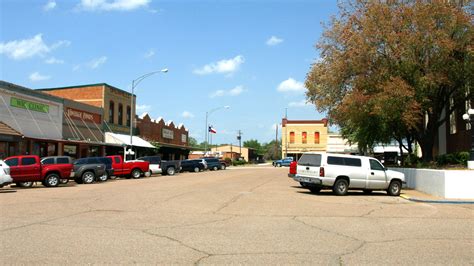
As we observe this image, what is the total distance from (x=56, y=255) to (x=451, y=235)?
26.3ft

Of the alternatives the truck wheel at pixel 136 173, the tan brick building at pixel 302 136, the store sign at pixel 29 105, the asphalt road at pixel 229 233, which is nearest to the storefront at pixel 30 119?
the store sign at pixel 29 105

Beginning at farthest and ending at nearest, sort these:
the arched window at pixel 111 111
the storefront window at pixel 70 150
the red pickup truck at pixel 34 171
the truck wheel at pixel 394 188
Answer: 1. the arched window at pixel 111 111
2. the storefront window at pixel 70 150
3. the red pickup truck at pixel 34 171
4. the truck wheel at pixel 394 188

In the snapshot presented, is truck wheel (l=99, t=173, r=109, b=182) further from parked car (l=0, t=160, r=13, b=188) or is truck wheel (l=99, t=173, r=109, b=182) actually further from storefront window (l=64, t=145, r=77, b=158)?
storefront window (l=64, t=145, r=77, b=158)

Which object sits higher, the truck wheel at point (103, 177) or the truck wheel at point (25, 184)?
the truck wheel at point (103, 177)

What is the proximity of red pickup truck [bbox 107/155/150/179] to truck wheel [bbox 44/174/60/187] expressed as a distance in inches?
361

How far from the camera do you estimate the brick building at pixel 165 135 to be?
201ft

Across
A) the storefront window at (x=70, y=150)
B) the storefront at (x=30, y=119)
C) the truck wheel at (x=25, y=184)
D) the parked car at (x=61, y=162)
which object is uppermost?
the storefront at (x=30, y=119)

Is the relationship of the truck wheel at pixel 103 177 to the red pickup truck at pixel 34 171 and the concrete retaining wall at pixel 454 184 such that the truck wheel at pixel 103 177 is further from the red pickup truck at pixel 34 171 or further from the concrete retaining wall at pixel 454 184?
the concrete retaining wall at pixel 454 184

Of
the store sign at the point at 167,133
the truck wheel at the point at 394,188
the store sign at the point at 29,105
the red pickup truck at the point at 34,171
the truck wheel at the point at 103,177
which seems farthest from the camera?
the store sign at the point at 167,133

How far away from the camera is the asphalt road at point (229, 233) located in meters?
8.39

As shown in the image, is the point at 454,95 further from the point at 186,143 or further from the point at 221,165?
the point at 186,143

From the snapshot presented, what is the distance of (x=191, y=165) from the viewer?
5447 centimetres

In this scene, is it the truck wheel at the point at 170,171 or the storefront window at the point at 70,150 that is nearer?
the storefront window at the point at 70,150

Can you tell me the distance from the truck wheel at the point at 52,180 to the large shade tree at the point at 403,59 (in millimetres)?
16177
